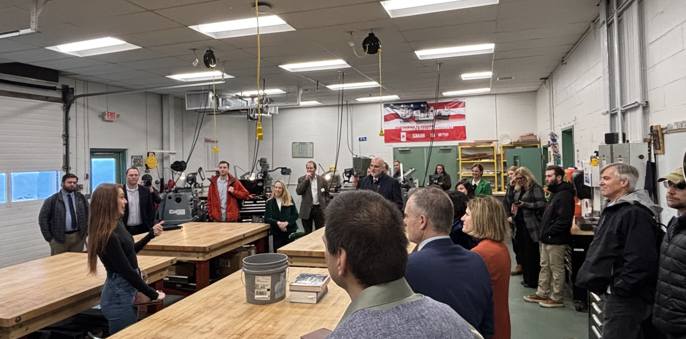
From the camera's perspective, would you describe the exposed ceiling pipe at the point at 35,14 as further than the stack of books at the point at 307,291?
Yes

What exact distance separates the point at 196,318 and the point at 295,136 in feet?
30.7

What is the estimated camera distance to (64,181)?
485 centimetres

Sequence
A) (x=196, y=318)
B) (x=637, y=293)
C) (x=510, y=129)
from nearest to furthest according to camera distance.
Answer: (x=196, y=318), (x=637, y=293), (x=510, y=129)

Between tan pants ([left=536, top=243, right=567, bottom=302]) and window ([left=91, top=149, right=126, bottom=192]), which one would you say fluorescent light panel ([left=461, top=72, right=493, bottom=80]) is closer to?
tan pants ([left=536, top=243, right=567, bottom=302])

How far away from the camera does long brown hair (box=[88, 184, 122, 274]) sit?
2.42 metres

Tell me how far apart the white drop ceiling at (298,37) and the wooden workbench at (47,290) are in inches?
89.5

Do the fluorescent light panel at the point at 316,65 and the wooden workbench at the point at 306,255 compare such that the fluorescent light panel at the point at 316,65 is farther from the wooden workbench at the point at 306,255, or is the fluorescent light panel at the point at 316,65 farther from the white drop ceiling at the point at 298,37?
the wooden workbench at the point at 306,255

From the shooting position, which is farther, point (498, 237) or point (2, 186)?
point (2, 186)

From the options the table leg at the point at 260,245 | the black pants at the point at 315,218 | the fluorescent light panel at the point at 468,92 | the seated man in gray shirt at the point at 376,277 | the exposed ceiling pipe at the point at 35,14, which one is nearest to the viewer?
the seated man in gray shirt at the point at 376,277

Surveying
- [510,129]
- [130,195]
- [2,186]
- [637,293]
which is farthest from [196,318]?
[510,129]

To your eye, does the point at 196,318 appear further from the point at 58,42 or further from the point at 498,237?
the point at 58,42

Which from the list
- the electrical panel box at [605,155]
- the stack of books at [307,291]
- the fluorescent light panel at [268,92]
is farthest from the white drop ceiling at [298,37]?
the stack of books at [307,291]

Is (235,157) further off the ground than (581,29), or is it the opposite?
(581,29)

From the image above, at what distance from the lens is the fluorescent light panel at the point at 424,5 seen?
395 centimetres
